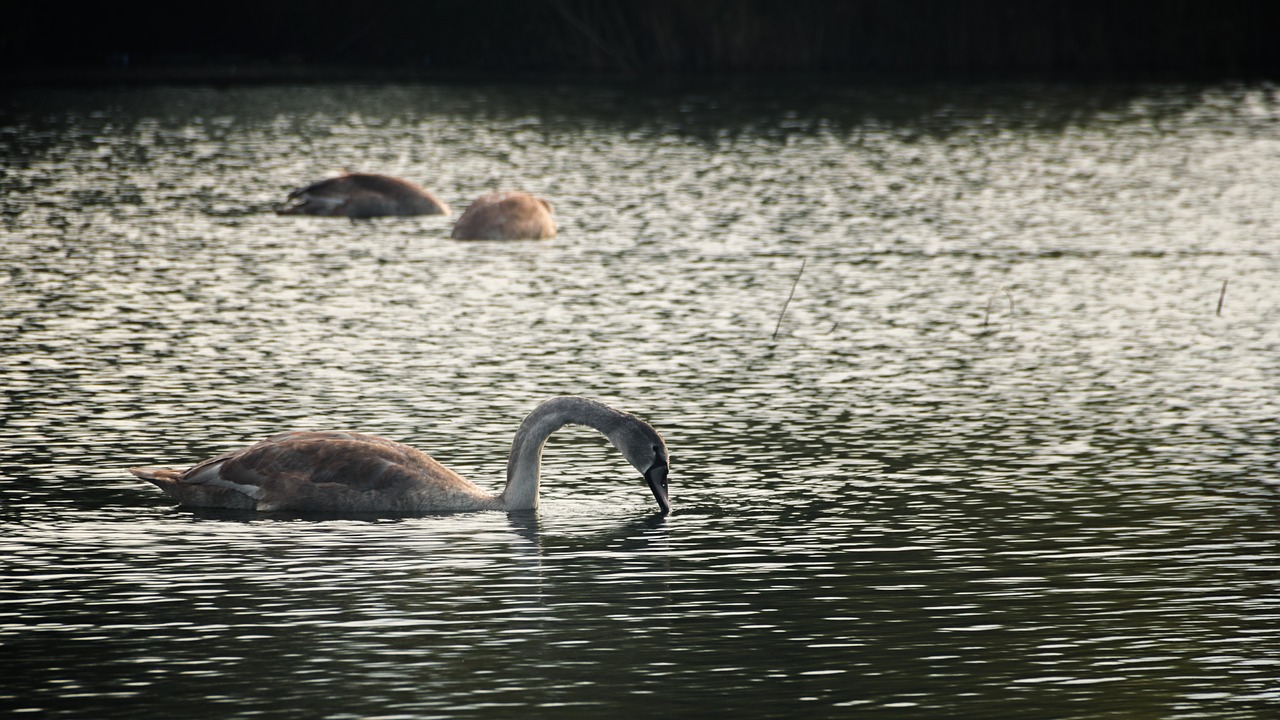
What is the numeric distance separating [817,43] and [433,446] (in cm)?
3347

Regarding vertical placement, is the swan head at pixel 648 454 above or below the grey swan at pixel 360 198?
above

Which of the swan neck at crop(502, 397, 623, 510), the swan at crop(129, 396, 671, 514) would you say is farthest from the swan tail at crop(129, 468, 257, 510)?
the swan neck at crop(502, 397, 623, 510)

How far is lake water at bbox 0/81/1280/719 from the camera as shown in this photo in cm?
782

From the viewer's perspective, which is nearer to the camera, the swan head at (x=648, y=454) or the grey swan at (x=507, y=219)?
the swan head at (x=648, y=454)

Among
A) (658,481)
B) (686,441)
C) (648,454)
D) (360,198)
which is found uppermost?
(648,454)

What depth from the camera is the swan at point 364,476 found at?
10.3 meters

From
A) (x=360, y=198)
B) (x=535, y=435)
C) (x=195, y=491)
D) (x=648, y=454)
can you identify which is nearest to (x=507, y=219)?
(x=360, y=198)

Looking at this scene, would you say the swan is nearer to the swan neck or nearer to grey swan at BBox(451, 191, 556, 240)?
the swan neck

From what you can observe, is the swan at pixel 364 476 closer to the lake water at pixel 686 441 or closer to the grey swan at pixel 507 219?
the lake water at pixel 686 441

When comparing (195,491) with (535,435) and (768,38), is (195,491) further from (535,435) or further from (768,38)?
(768,38)

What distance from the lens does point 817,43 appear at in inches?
1742

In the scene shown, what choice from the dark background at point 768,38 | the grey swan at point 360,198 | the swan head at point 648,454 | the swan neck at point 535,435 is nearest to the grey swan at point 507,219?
the grey swan at point 360,198

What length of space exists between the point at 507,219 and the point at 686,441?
9.88 meters

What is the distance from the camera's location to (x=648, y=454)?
1012cm
